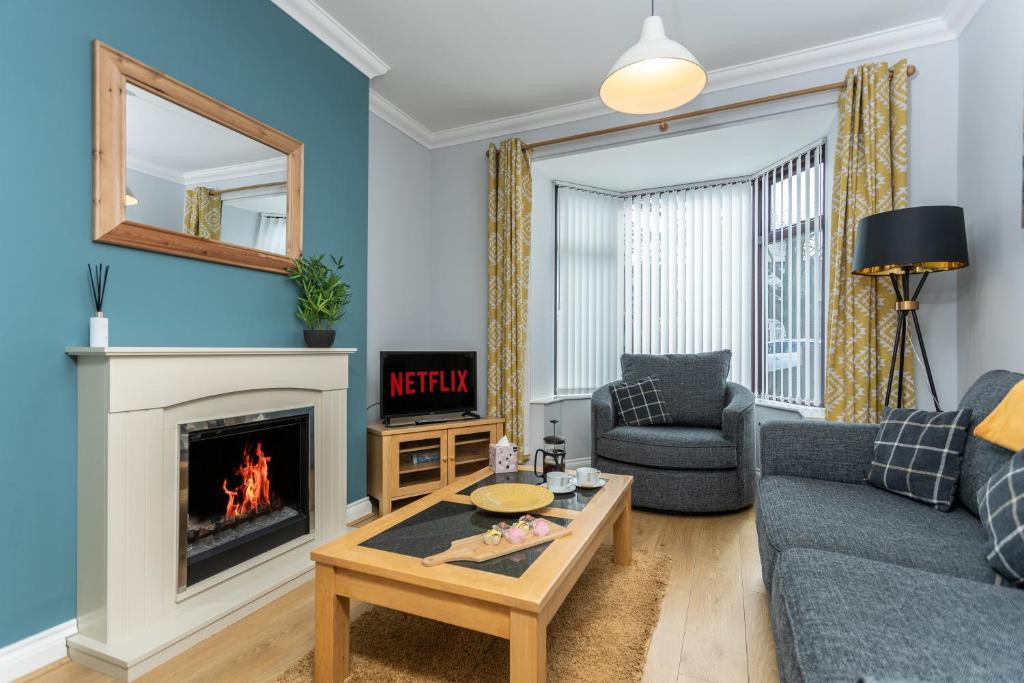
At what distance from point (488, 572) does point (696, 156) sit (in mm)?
3419

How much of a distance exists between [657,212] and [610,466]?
2.45 meters

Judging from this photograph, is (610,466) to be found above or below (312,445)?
below

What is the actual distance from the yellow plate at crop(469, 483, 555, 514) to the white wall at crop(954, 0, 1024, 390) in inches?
78.8

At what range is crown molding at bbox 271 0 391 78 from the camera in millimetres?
2479

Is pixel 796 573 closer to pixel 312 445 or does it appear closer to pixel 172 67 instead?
pixel 312 445

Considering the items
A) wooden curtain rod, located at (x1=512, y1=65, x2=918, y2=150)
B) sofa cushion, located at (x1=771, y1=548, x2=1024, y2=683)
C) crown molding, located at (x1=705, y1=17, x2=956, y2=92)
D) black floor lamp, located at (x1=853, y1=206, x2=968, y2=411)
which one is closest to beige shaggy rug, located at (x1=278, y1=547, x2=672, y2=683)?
sofa cushion, located at (x1=771, y1=548, x2=1024, y2=683)

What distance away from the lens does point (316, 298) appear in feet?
8.19

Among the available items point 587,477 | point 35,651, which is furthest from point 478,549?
point 35,651

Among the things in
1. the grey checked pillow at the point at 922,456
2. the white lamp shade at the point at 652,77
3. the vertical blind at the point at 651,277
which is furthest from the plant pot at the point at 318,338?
the grey checked pillow at the point at 922,456

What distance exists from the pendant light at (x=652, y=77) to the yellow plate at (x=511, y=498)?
1.59 m

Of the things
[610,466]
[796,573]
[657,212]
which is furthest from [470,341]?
[796,573]

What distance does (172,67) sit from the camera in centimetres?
195

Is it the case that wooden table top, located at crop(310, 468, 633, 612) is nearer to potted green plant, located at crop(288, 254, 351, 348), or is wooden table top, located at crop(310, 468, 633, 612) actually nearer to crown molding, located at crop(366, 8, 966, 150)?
potted green plant, located at crop(288, 254, 351, 348)

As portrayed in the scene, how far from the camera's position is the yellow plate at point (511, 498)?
172 cm
